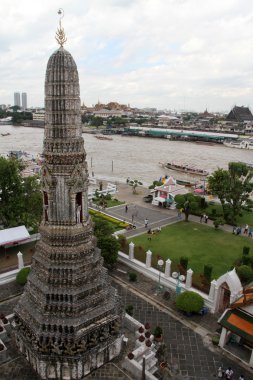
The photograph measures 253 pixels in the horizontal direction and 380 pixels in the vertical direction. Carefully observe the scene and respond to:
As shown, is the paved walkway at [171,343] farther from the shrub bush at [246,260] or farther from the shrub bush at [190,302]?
the shrub bush at [246,260]

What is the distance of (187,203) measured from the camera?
38.2 metres

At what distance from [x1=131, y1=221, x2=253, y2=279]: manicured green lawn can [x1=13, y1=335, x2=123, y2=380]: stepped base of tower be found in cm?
1250

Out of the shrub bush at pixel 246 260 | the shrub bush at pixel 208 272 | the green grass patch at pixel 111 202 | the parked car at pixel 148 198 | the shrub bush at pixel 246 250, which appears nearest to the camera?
the shrub bush at pixel 208 272

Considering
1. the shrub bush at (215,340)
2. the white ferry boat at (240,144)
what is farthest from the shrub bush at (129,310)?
the white ferry boat at (240,144)

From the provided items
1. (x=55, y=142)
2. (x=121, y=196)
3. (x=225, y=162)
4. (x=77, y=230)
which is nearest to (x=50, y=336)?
(x=77, y=230)

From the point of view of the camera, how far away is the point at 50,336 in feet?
48.7

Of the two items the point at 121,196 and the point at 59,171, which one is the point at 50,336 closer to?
the point at 59,171

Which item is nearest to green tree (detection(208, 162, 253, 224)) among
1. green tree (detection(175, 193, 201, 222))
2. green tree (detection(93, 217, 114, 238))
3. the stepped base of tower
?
green tree (detection(175, 193, 201, 222))

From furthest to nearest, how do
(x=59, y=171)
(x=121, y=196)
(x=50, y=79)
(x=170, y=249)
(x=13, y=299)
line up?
(x=121, y=196) < (x=170, y=249) < (x=13, y=299) < (x=59, y=171) < (x=50, y=79)

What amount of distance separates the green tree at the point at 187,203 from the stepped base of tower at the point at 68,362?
23.7 meters

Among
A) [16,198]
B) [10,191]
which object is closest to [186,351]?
[16,198]

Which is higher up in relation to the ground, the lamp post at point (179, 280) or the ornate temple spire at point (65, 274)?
the ornate temple spire at point (65, 274)

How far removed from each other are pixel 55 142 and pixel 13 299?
13.5m

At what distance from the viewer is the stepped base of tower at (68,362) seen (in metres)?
15.1
